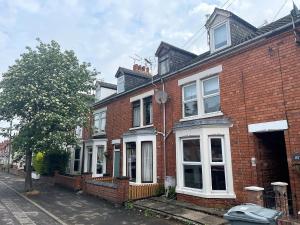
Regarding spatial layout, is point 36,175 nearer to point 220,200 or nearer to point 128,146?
point 128,146

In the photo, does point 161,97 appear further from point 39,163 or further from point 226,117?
point 39,163

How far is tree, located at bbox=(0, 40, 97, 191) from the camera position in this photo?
47.9 feet

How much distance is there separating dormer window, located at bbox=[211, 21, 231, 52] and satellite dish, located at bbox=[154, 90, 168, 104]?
11.1 ft

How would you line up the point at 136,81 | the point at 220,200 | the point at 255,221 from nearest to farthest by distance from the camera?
the point at 255,221, the point at 220,200, the point at 136,81

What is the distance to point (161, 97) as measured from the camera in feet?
44.2

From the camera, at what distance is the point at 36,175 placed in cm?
2525

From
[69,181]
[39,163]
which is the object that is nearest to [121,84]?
[69,181]

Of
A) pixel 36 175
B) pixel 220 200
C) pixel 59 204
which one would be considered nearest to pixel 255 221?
pixel 220 200

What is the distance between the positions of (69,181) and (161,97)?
9.48 meters

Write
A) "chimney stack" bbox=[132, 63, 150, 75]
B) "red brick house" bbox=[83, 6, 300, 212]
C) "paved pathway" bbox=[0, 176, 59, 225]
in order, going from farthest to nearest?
1. "chimney stack" bbox=[132, 63, 150, 75]
2. "paved pathway" bbox=[0, 176, 59, 225]
3. "red brick house" bbox=[83, 6, 300, 212]

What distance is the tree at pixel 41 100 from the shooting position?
575 inches

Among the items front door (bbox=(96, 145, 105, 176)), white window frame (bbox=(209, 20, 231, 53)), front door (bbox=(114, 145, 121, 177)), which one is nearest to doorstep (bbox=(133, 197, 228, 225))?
front door (bbox=(114, 145, 121, 177))

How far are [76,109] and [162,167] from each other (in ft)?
22.8

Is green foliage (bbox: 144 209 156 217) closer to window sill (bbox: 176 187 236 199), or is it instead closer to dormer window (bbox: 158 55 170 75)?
window sill (bbox: 176 187 236 199)
